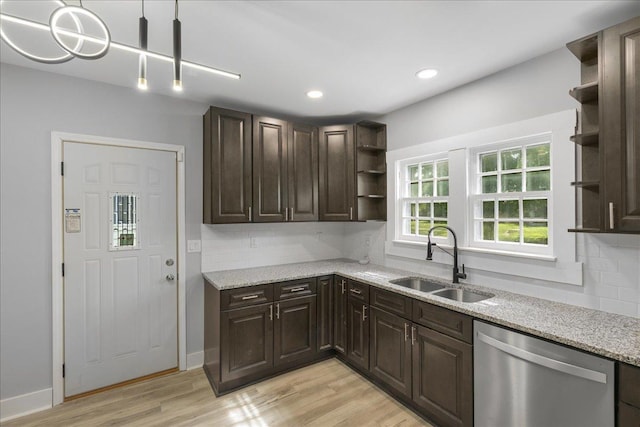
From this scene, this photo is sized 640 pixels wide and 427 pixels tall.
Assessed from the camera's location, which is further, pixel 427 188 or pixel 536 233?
pixel 427 188

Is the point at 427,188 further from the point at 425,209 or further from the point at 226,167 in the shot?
the point at 226,167

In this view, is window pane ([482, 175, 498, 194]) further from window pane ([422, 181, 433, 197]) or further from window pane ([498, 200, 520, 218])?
window pane ([422, 181, 433, 197])

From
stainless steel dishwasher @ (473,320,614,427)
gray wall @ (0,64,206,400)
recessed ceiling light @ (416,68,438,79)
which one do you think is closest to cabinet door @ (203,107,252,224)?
gray wall @ (0,64,206,400)

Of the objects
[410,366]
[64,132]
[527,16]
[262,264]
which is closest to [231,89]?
[64,132]

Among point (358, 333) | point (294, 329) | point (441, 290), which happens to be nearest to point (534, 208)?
point (441, 290)

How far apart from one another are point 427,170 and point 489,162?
64 cm

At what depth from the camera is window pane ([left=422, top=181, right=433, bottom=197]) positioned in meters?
3.17

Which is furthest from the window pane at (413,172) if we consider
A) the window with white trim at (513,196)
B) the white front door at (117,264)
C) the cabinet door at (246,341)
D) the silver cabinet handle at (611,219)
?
the white front door at (117,264)

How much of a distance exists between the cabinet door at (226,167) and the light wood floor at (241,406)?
1.52 meters

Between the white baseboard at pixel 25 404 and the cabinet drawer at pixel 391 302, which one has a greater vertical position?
the cabinet drawer at pixel 391 302

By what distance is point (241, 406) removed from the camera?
8.04 ft

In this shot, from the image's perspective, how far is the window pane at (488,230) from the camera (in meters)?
2.65

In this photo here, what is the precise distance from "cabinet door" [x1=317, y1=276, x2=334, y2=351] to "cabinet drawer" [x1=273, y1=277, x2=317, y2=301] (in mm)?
93

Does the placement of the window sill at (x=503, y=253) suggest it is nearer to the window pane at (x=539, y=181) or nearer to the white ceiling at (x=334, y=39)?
the window pane at (x=539, y=181)
